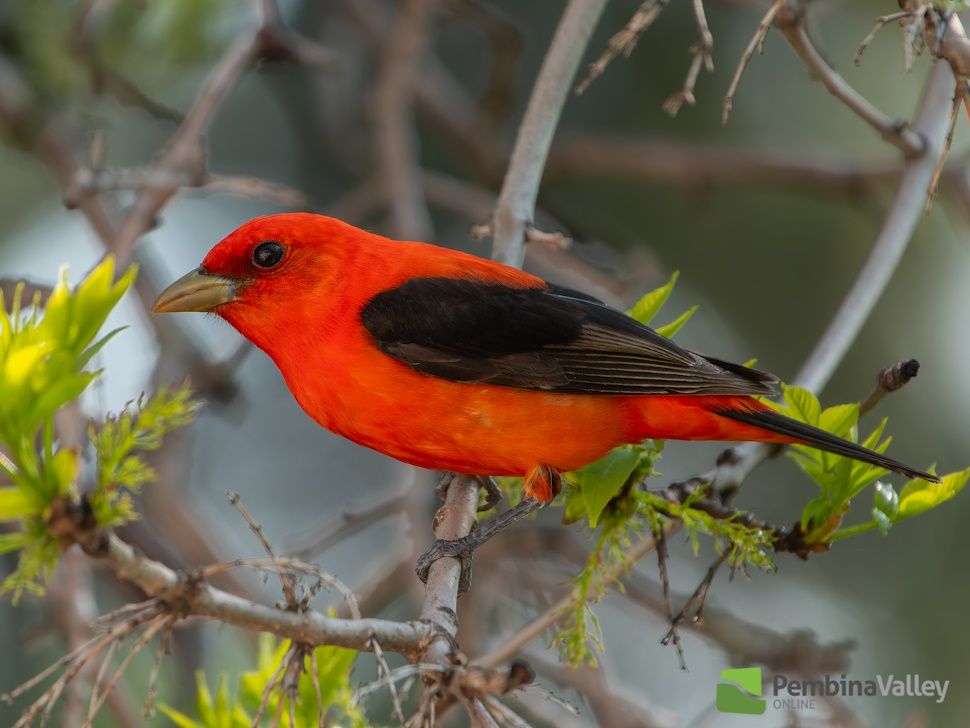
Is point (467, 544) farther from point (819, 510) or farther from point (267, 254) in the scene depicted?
point (267, 254)

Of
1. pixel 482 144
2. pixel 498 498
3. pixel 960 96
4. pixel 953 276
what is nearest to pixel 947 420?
pixel 953 276

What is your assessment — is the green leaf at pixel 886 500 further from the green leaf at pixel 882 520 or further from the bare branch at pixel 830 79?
the bare branch at pixel 830 79

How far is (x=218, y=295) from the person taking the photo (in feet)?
11.5

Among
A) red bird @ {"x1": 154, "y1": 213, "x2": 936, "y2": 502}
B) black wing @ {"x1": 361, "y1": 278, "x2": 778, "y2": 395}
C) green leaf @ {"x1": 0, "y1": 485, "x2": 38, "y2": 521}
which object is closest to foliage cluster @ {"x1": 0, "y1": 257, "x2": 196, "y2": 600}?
green leaf @ {"x1": 0, "y1": 485, "x2": 38, "y2": 521}

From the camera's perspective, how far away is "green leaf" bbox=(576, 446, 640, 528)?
2895mm

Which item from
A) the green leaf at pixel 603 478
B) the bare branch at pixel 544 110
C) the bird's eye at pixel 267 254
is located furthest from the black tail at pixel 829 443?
the bird's eye at pixel 267 254

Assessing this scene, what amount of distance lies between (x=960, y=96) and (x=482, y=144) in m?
4.00

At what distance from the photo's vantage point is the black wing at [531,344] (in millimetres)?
3281

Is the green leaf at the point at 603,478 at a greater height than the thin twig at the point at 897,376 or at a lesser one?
lesser

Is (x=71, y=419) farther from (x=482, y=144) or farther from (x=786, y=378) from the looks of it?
(x=786, y=378)

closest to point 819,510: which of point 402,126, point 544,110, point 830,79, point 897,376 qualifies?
point 897,376

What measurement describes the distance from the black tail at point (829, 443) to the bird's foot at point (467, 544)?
75cm

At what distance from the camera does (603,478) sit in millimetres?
2947

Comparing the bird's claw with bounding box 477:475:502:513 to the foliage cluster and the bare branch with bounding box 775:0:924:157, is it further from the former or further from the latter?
the foliage cluster
